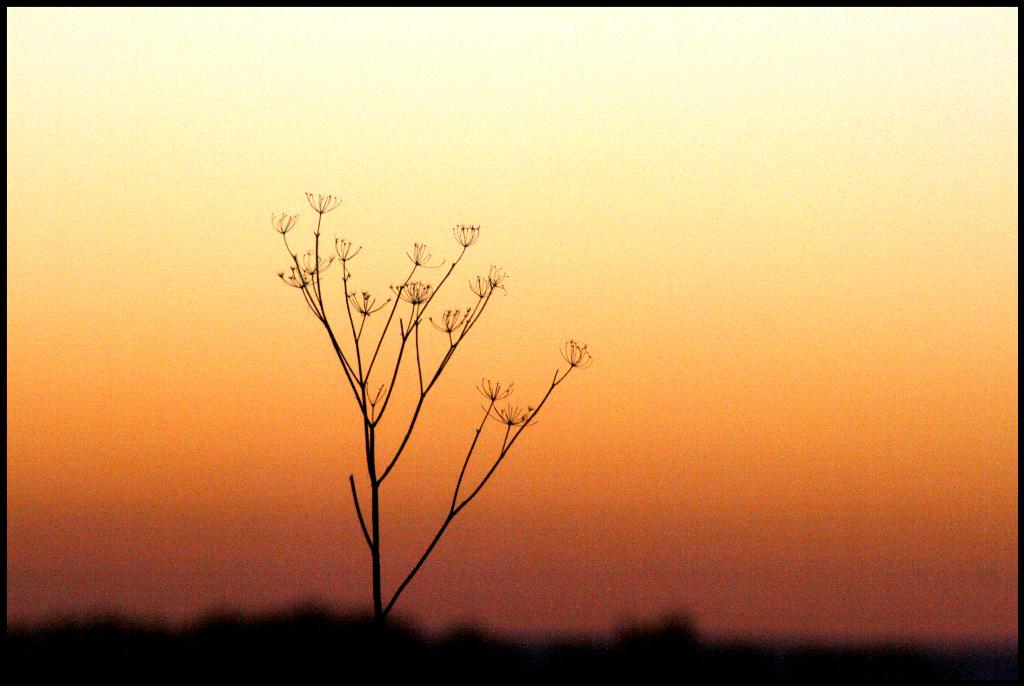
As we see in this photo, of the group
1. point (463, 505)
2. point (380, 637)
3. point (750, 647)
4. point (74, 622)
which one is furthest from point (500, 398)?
point (74, 622)

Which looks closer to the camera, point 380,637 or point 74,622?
point 380,637

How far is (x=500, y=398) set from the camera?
7.86 m

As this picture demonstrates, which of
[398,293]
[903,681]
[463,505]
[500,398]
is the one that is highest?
[398,293]

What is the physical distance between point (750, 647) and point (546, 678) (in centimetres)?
106

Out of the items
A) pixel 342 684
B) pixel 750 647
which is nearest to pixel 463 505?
pixel 342 684

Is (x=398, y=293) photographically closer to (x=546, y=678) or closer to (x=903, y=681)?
(x=546, y=678)

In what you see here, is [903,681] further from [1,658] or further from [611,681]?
[1,658]

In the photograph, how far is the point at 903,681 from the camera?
802 cm

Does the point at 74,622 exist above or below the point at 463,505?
below

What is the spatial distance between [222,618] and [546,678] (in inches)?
65.4

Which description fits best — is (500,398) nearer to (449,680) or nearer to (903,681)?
(449,680)

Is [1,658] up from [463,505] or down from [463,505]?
down

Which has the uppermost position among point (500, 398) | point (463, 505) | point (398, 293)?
point (398, 293)

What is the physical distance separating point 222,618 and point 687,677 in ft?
7.73
